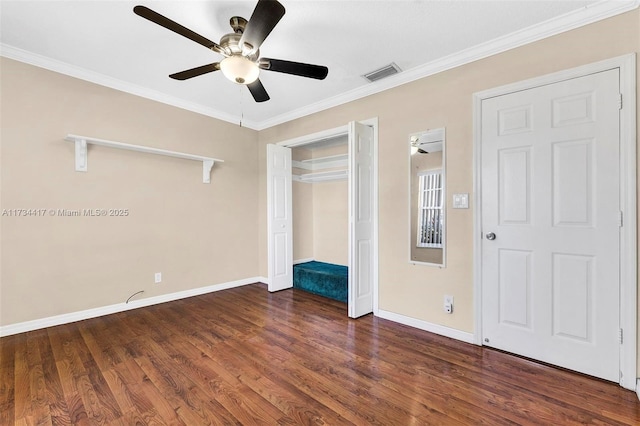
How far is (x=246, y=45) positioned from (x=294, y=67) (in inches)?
14.0

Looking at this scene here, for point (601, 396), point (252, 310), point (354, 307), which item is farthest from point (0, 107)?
point (601, 396)

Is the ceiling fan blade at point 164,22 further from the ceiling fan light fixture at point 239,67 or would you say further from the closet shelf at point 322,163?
the closet shelf at point 322,163

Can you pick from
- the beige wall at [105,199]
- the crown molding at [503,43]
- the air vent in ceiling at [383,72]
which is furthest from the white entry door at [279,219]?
the air vent in ceiling at [383,72]

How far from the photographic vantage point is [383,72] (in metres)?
2.86

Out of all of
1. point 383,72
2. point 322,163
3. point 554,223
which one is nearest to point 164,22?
point 383,72

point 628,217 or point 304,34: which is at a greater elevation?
point 304,34

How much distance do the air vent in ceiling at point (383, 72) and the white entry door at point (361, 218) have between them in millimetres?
489

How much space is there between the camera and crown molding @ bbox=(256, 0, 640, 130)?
1.93 m

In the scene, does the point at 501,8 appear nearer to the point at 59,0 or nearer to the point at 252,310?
the point at 59,0

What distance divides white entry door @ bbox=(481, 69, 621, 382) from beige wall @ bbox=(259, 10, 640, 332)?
0.54 feet

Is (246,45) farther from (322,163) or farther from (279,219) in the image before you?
(322,163)

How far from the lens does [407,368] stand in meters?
2.11

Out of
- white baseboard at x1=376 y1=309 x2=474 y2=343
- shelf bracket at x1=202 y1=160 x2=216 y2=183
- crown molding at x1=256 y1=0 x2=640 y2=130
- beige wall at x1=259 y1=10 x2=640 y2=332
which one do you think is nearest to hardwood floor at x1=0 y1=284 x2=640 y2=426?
white baseboard at x1=376 y1=309 x2=474 y2=343

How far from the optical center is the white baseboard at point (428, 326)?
99.5 inches
